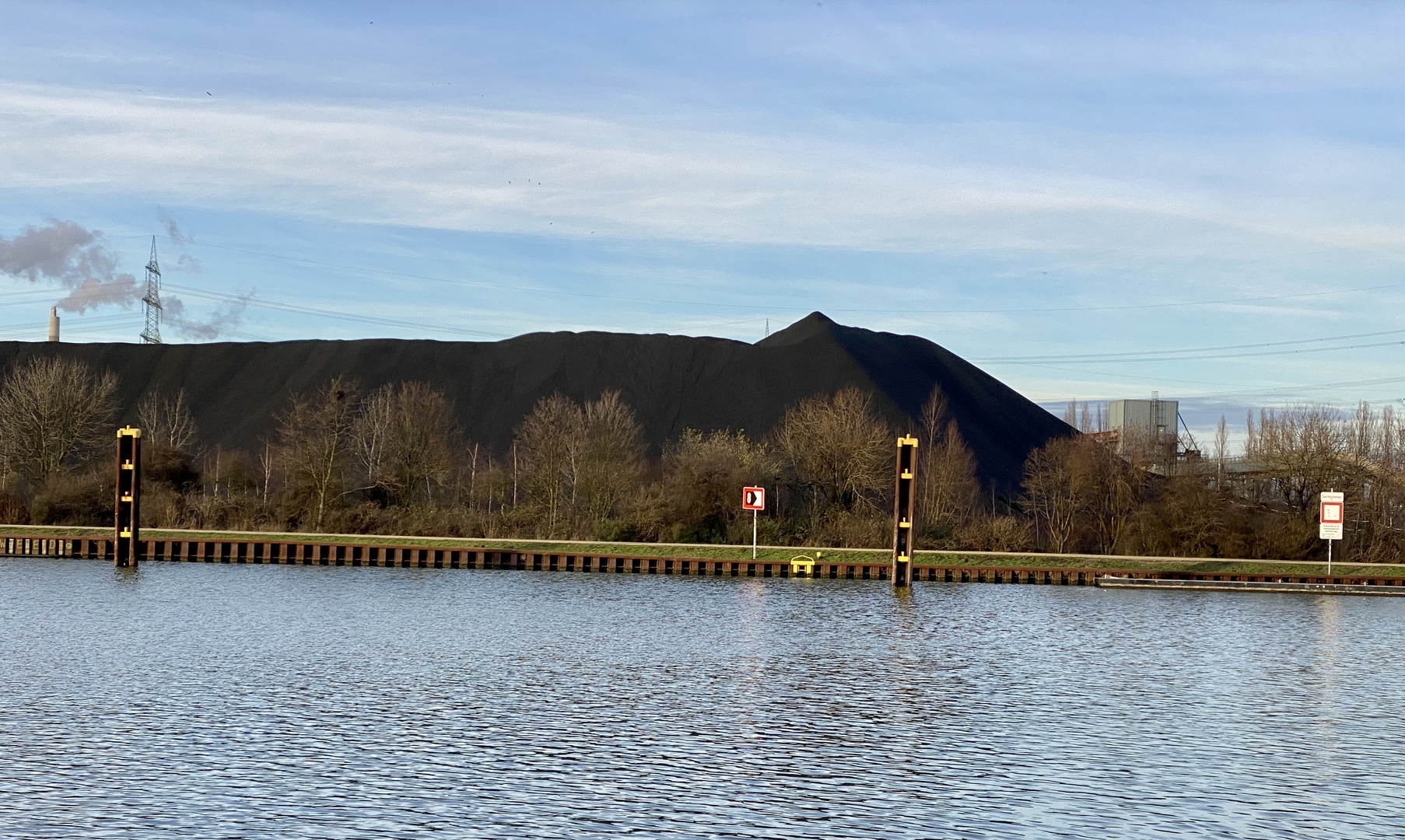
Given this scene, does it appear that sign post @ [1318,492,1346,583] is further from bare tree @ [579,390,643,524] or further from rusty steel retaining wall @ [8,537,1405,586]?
bare tree @ [579,390,643,524]

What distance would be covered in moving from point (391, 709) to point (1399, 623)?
3143 centimetres

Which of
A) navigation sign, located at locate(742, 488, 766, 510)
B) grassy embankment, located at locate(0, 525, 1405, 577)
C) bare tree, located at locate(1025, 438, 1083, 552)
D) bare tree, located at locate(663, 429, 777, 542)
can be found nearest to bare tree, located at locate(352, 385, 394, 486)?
grassy embankment, located at locate(0, 525, 1405, 577)

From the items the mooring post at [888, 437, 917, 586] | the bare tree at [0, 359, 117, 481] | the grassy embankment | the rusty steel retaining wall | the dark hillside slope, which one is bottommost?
the rusty steel retaining wall

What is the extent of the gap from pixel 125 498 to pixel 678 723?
41.6 metres

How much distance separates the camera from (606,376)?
134m

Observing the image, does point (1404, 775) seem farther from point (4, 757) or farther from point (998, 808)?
point (4, 757)

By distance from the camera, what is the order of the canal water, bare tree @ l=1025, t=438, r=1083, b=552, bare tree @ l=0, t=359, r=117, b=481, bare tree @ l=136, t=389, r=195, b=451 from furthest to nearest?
bare tree @ l=136, t=389, r=195, b=451, bare tree @ l=0, t=359, r=117, b=481, bare tree @ l=1025, t=438, r=1083, b=552, the canal water

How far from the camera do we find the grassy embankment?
5538 centimetres

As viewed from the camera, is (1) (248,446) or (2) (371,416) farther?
(1) (248,446)

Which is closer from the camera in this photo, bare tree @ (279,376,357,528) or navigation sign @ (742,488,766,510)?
navigation sign @ (742,488,766,510)

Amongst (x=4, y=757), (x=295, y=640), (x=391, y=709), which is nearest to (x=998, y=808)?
(x=391, y=709)

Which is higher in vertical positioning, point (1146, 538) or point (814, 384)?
point (814, 384)

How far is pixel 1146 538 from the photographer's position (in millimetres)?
61812

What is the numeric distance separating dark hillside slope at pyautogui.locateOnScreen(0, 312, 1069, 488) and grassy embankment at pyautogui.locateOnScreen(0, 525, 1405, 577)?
56297 mm
